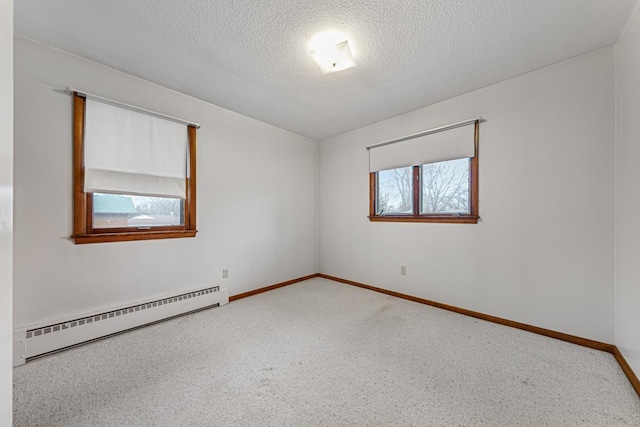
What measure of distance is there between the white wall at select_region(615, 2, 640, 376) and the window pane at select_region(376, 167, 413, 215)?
1788 millimetres

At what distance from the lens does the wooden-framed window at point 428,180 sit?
2739 mm

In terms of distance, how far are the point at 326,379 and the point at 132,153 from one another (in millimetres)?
2673

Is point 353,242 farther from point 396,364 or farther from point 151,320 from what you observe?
point 151,320

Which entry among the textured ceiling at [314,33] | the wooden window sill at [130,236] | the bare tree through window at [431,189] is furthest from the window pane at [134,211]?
the bare tree through window at [431,189]

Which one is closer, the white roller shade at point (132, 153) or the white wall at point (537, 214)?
the white wall at point (537, 214)

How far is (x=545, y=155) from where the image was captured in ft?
7.45

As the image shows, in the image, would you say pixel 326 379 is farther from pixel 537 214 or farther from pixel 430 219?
pixel 537 214

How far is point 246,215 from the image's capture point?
11.1ft

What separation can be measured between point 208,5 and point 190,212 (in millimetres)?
1970

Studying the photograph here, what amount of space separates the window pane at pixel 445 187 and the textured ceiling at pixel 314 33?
2.74 feet

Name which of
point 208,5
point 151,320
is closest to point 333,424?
point 151,320

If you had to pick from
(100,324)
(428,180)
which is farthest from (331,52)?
(100,324)
